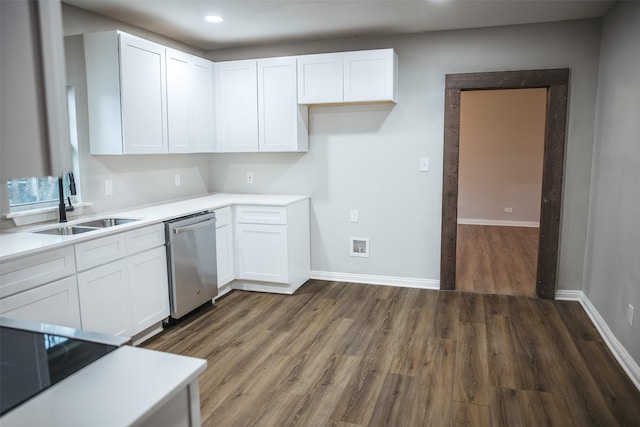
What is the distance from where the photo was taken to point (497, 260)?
545cm

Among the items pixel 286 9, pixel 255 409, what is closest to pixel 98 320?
pixel 255 409

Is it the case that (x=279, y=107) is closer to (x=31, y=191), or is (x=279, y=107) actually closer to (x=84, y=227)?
(x=84, y=227)

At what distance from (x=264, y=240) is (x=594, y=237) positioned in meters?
2.76

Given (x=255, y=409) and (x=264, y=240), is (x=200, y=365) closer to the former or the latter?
(x=255, y=409)

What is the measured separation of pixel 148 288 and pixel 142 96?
1450 mm

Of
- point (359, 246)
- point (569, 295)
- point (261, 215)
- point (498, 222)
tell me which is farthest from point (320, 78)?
point (498, 222)

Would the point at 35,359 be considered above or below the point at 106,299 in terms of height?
above

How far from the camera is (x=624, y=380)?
8.90ft

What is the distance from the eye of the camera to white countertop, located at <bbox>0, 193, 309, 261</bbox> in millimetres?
2430

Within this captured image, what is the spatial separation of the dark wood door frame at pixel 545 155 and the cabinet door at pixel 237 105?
1.79 metres

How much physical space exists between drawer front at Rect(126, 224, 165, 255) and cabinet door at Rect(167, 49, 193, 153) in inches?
34.4

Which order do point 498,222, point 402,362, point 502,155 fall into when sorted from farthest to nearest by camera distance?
1. point 498,222
2. point 502,155
3. point 402,362

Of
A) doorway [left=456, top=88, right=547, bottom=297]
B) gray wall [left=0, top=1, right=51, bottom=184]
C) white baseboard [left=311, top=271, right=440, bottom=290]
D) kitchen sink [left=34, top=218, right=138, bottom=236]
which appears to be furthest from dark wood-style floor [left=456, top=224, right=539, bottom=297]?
gray wall [left=0, top=1, right=51, bottom=184]

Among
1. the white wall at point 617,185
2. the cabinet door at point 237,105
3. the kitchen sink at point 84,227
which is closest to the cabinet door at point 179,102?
the cabinet door at point 237,105
